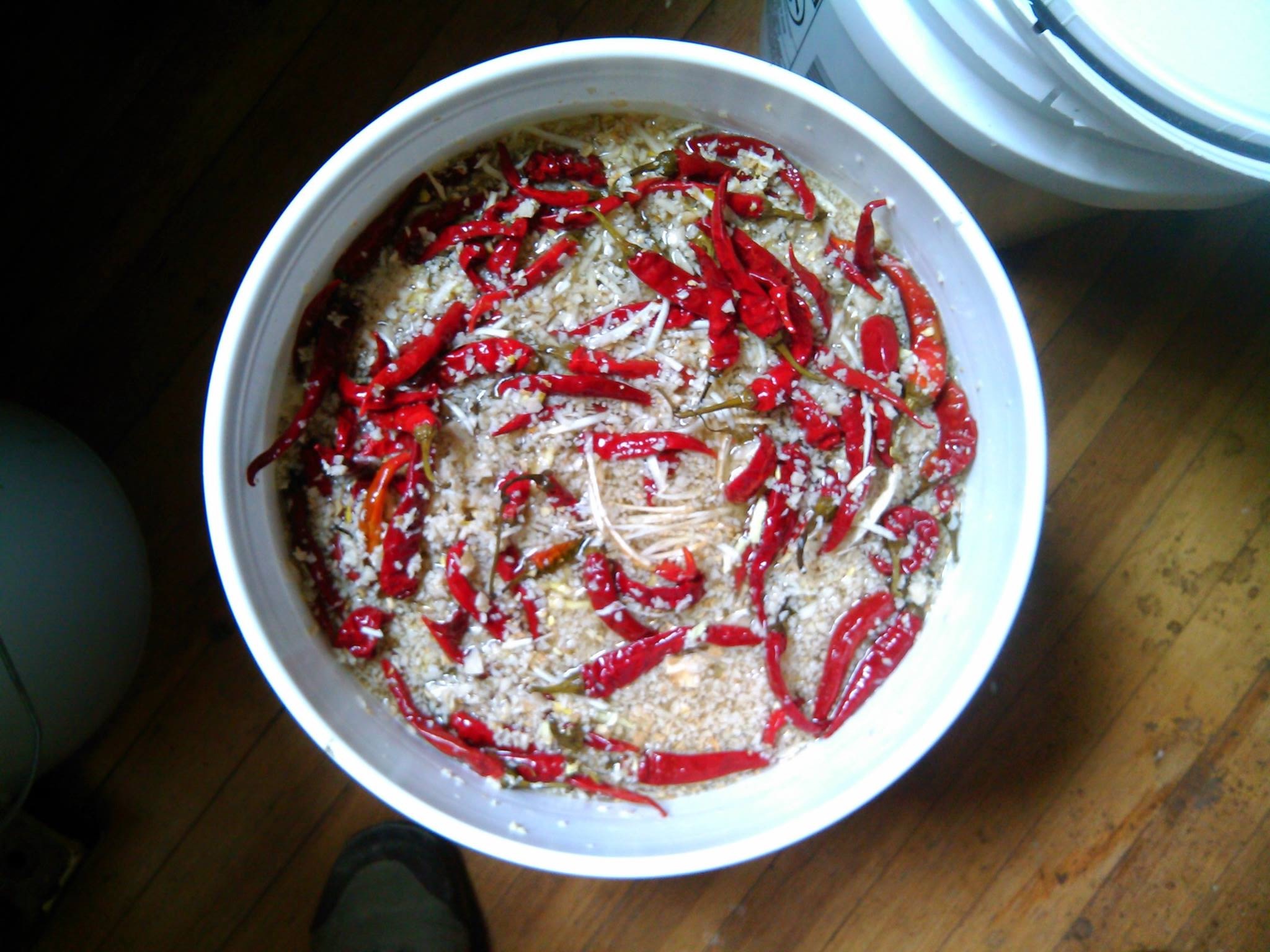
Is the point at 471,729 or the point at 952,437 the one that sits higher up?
the point at 952,437

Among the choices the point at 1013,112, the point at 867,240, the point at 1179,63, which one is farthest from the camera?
the point at 867,240

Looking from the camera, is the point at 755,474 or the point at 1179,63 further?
the point at 755,474

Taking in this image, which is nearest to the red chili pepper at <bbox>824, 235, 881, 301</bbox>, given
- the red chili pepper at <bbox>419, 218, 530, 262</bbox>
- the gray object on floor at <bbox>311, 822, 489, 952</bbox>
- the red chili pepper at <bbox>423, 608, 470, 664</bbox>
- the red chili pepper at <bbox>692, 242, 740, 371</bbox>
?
the red chili pepper at <bbox>692, 242, 740, 371</bbox>

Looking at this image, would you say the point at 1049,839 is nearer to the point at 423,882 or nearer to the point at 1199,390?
the point at 1199,390

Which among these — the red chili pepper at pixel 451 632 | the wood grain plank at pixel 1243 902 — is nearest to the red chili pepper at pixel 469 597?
the red chili pepper at pixel 451 632

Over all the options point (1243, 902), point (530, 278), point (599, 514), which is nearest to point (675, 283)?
point (530, 278)

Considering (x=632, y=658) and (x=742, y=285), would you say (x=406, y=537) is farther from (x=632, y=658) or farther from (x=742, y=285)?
(x=742, y=285)

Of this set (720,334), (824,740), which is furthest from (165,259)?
(824,740)

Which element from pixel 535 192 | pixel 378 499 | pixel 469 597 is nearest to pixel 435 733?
pixel 469 597

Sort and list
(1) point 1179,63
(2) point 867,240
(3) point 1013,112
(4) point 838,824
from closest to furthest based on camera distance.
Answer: (1) point 1179,63
(3) point 1013,112
(2) point 867,240
(4) point 838,824

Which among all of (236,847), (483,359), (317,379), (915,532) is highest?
(915,532)
